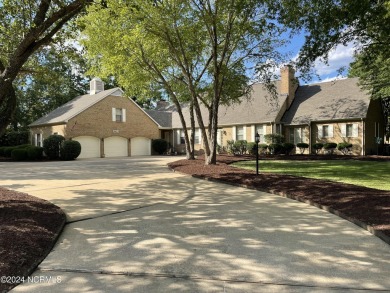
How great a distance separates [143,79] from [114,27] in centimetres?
435

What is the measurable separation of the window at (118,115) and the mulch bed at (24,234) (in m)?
25.4

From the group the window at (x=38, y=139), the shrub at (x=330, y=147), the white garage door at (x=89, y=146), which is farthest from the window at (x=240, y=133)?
the window at (x=38, y=139)

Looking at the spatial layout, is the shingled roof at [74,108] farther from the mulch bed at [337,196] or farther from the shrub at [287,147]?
the mulch bed at [337,196]

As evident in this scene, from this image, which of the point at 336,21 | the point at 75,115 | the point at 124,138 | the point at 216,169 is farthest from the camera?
the point at 124,138

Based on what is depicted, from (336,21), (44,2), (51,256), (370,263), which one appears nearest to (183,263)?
(51,256)

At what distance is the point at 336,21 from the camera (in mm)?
10617

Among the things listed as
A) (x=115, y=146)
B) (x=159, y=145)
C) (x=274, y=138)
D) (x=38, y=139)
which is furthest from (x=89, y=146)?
(x=274, y=138)

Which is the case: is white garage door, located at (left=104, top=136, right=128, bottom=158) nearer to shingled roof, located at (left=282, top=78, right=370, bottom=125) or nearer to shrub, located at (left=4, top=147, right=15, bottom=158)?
shrub, located at (left=4, top=147, right=15, bottom=158)

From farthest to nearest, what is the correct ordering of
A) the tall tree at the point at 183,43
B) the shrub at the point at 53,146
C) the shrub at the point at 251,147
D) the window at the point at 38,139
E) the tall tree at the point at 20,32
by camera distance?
the window at the point at 38,139
the shrub at the point at 251,147
the shrub at the point at 53,146
the tall tree at the point at 183,43
the tall tree at the point at 20,32

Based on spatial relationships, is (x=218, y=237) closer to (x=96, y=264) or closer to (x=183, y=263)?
(x=183, y=263)

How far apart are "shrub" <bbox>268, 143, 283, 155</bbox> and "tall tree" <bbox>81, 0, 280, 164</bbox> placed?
8.06m

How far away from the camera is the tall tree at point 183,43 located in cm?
1375

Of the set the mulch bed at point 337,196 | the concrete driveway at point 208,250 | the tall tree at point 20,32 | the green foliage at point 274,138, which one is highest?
the tall tree at point 20,32

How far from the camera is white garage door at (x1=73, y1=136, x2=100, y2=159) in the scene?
30.0 metres
